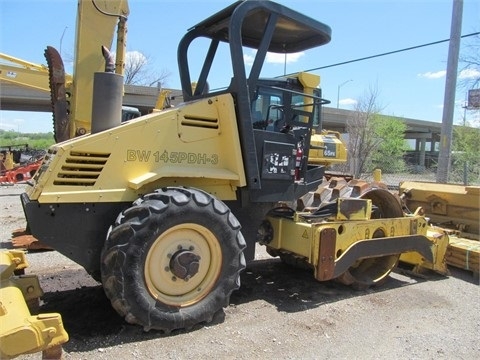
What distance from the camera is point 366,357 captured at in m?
3.62

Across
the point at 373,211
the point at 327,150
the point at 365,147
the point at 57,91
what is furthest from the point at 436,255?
the point at 365,147

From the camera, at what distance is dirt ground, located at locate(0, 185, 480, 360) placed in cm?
359

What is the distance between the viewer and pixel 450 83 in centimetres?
1112

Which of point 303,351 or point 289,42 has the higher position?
point 289,42

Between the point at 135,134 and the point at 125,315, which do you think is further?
the point at 135,134

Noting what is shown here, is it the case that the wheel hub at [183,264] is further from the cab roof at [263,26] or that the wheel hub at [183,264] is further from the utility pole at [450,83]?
the utility pole at [450,83]

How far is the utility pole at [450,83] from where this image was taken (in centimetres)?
1105

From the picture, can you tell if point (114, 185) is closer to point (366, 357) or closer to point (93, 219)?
point (93, 219)

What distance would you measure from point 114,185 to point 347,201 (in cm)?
264

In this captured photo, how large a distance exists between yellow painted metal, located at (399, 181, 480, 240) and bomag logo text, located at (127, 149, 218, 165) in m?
4.67

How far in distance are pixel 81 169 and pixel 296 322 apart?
96.0 inches

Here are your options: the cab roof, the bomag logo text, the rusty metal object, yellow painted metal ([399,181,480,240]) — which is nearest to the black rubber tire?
the bomag logo text

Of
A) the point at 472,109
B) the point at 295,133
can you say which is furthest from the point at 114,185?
the point at 472,109

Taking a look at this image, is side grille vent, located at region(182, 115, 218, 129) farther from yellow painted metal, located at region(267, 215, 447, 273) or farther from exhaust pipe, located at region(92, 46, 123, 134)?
yellow painted metal, located at region(267, 215, 447, 273)
